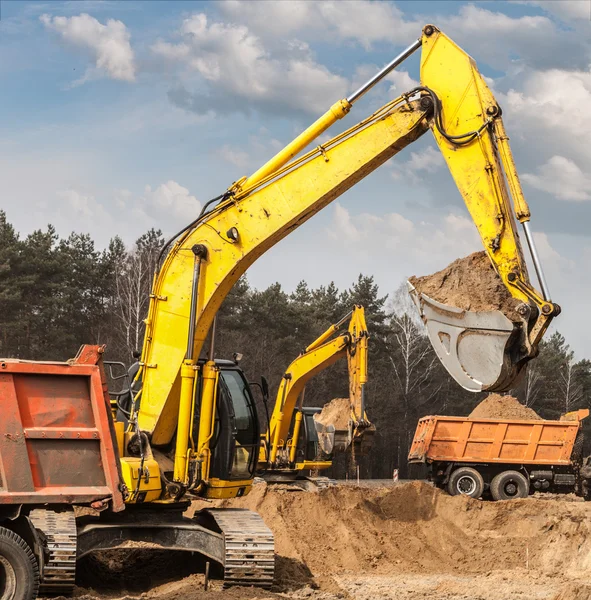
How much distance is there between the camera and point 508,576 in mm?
12359

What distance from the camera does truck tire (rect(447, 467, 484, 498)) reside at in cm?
2362

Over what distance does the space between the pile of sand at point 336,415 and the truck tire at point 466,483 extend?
22.7 ft

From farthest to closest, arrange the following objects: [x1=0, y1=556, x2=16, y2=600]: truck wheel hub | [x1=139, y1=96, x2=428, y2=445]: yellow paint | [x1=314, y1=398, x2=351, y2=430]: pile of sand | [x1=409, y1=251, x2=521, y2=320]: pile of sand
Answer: [x1=314, y1=398, x2=351, y2=430]: pile of sand < [x1=139, y1=96, x2=428, y2=445]: yellow paint < [x1=409, y1=251, x2=521, y2=320]: pile of sand < [x1=0, y1=556, x2=16, y2=600]: truck wheel hub

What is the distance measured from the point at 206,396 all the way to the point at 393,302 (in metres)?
41.7

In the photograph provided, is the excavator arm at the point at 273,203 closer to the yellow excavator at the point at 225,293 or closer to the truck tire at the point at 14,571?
the yellow excavator at the point at 225,293

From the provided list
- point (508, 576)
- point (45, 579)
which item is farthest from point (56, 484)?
point (508, 576)

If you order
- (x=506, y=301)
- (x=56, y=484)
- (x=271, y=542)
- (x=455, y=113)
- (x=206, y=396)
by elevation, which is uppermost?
(x=455, y=113)

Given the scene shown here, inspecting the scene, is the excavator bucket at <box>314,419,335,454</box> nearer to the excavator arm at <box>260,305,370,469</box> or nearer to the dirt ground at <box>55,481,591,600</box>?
the excavator arm at <box>260,305,370,469</box>

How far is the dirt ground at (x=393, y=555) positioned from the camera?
10.5 m

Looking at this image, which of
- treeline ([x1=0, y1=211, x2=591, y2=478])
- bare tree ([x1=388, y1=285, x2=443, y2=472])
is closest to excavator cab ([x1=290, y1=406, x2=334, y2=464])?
treeline ([x1=0, y1=211, x2=591, y2=478])

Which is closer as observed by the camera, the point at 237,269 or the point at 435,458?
the point at 237,269

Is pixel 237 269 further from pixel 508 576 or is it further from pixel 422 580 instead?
pixel 508 576

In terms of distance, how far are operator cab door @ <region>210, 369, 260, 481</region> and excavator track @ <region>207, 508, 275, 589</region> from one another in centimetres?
71

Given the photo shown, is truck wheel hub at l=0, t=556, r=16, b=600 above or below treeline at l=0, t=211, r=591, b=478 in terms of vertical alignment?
below
